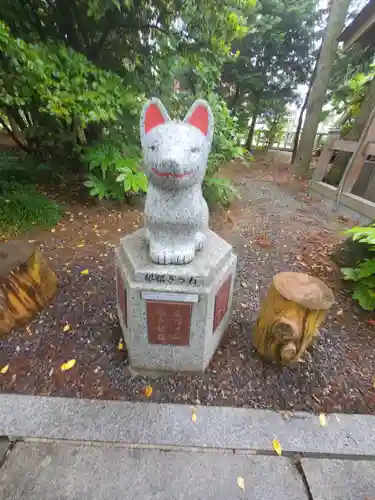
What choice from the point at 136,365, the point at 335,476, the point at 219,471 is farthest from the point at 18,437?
the point at 335,476

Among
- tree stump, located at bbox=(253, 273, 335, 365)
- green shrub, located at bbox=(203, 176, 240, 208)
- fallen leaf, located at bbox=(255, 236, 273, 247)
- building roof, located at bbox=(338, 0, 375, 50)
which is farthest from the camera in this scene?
building roof, located at bbox=(338, 0, 375, 50)

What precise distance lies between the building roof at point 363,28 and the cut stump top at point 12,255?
281 inches

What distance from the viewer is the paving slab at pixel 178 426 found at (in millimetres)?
1780

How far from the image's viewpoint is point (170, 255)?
6.17 ft

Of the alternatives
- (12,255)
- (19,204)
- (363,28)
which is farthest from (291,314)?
(363,28)

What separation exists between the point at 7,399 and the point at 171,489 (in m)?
1.23

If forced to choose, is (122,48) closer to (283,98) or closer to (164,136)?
(164,136)

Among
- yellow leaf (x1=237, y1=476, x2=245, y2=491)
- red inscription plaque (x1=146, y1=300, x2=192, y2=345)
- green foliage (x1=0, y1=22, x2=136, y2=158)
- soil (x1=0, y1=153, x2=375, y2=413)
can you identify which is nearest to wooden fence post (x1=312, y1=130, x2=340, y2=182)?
soil (x1=0, y1=153, x2=375, y2=413)

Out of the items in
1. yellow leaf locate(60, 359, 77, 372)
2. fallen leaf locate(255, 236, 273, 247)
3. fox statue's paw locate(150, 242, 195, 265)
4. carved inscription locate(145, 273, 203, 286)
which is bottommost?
yellow leaf locate(60, 359, 77, 372)

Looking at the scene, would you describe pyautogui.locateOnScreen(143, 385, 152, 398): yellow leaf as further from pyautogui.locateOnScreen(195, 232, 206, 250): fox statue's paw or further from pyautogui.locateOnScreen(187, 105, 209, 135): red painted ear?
pyautogui.locateOnScreen(187, 105, 209, 135): red painted ear

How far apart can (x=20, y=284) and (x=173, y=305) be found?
1477 mm

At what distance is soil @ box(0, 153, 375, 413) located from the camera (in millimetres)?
2062

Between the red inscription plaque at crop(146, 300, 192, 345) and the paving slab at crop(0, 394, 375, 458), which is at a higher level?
the red inscription plaque at crop(146, 300, 192, 345)

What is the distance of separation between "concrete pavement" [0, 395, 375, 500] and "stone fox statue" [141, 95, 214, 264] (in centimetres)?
109
